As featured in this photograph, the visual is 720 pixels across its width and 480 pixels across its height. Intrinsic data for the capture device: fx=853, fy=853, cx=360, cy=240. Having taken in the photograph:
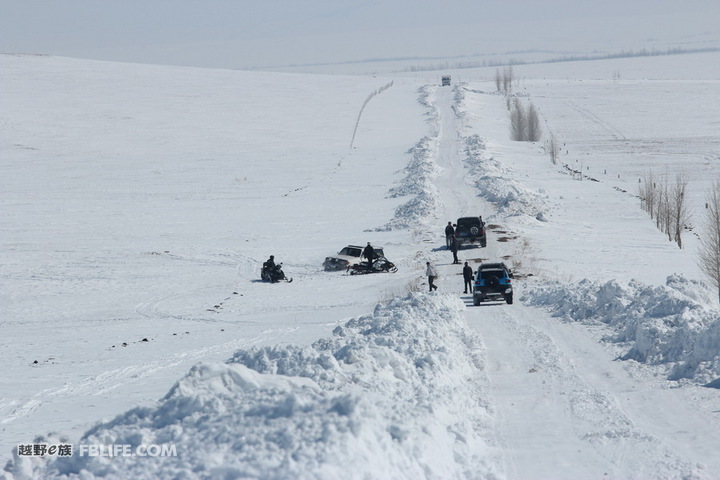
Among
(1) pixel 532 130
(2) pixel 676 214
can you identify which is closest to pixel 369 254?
(2) pixel 676 214

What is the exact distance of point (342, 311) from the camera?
2994 centimetres

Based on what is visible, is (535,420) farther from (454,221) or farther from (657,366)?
(454,221)

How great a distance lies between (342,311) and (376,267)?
8.37 meters

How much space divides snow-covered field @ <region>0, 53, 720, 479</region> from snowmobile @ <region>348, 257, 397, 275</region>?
29.4 inches

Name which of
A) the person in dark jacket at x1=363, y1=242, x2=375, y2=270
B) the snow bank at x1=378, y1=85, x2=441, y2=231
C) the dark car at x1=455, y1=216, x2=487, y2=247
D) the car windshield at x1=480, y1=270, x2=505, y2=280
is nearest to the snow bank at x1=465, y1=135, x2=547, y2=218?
the snow bank at x1=378, y1=85, x2=441, y2=231

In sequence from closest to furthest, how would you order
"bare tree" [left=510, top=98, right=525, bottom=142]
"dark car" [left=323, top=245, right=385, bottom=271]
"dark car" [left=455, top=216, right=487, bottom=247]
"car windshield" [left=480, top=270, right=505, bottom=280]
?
"car windshield" [left=480, top=270, right=505, bottom=280] < "dark car" [left=323, top=245, right=385, bottom=271] < "dark car" [left=455, top=216, right=487, bottom=247] < "bare tree" [left=510, top=98, right=525, bottom=142]

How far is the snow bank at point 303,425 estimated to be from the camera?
32.5 feet

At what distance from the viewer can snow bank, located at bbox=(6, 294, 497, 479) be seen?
9.91 m

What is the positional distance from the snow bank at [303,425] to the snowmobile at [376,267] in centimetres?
2281

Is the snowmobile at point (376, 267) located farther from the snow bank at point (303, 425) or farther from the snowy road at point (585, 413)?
the snow bank at point (303, 425)

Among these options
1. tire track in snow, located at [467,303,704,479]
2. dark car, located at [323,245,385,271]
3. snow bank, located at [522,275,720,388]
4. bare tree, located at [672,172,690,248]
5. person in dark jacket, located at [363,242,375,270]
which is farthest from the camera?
bare tree, located at [672,172,690,248]

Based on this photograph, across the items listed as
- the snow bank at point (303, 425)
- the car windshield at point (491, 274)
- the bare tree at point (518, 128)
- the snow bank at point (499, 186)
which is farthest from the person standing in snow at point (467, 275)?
the bare tree at point (518, 128)

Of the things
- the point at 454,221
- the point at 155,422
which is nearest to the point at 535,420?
the point at 155,422

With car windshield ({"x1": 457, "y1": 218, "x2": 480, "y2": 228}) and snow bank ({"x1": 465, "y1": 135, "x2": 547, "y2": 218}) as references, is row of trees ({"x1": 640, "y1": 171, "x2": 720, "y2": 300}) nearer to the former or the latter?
snow bank ({"x1": 465, "y1": 135, "x2": 547, "y2": 218})
